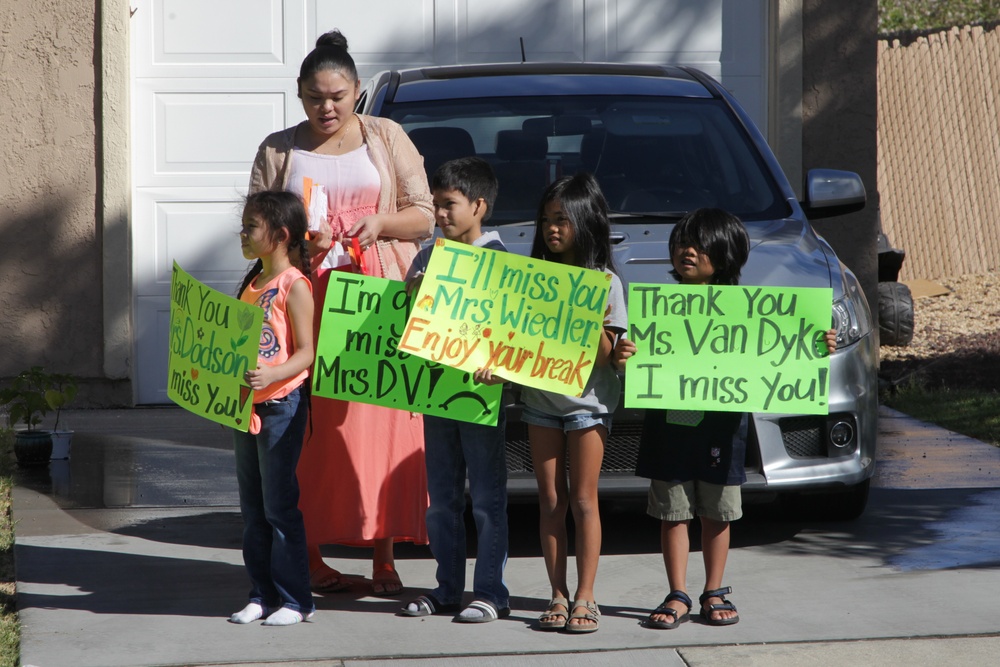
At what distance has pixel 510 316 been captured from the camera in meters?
4.11

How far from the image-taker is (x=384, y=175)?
14.7ft

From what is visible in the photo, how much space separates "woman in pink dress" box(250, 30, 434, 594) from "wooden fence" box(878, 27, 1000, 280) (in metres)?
10.1

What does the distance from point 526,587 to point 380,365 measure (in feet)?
3.29

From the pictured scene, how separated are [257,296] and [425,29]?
15.9 feet

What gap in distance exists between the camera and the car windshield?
558 centimetres

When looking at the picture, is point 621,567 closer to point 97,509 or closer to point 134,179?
point 97,509

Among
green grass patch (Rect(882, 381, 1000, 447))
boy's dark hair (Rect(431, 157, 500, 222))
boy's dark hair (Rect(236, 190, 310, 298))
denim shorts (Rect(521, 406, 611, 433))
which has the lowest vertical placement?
green grass patch (Rect(882, 381, 1000, 447))

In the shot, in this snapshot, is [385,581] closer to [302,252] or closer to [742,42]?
[302,252]

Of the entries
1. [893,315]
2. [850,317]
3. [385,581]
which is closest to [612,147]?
[850,317]

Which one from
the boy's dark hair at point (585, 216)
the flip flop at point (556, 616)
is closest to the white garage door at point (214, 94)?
the boy's dark hair at point (585, 216)

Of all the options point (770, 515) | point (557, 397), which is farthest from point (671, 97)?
point (557, 397)

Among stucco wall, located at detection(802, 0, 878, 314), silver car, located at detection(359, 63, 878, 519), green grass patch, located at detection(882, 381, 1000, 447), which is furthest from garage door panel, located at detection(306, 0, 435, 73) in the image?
green grass patch, located at detection(882, 381, 1000, 447)

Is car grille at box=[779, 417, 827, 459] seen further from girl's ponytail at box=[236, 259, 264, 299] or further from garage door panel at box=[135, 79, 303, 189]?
garage door panel at box=[135, 79, 303, 189]

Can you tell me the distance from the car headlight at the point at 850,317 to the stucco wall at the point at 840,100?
3.61 m
